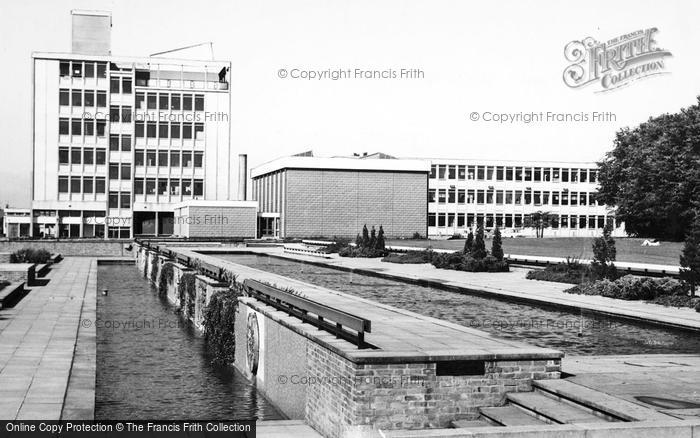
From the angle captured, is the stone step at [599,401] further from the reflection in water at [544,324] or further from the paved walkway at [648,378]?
the reflection in water at [544,324]

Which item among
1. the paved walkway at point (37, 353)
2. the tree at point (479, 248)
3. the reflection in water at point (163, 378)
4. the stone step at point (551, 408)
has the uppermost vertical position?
the tree at point (479, 248)

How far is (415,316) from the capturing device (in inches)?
547

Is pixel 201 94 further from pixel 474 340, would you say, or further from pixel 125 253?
pixel 474 340

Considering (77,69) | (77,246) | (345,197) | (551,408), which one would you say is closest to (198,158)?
(77,69)

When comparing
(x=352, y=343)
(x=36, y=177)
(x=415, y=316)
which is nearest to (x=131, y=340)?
(x=415, y=316)

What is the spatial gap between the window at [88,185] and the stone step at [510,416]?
79.2 metres

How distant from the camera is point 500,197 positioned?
347 feet

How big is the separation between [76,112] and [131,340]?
6851 cm

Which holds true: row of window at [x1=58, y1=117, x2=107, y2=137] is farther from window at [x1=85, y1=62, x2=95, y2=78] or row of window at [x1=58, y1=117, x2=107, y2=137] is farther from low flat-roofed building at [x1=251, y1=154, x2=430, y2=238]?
low flat-roofed building at [x1=251, y1=154, x2=430, y2=238]

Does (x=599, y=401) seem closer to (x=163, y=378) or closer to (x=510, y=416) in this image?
(x=510, y=416)

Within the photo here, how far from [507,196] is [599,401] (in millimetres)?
99506

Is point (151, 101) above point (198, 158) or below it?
above

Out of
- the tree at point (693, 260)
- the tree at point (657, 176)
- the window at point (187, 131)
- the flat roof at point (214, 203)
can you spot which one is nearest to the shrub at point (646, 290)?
the tree at point (693, 260)

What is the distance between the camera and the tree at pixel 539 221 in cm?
10294
